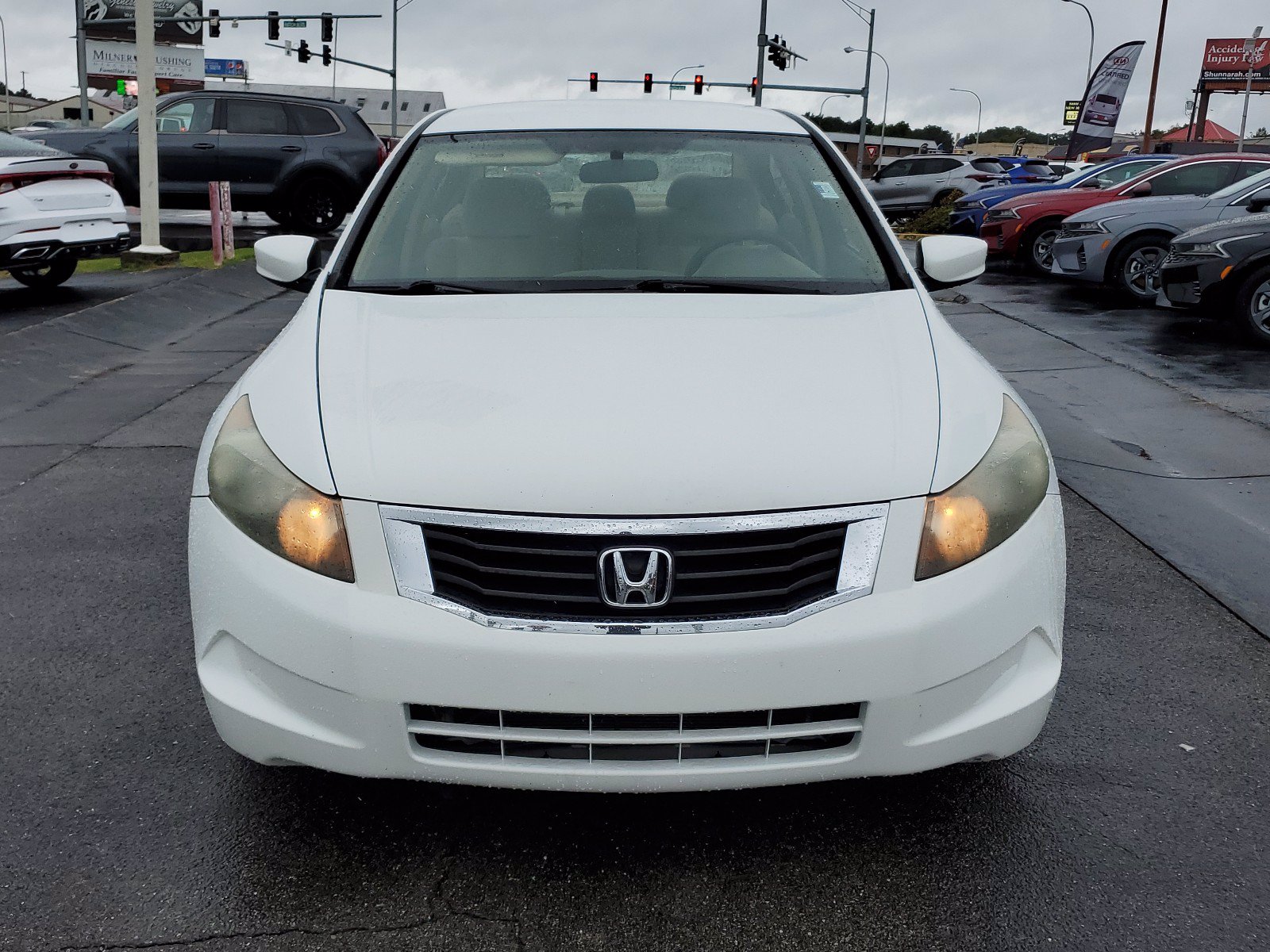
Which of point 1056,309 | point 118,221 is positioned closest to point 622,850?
point 118,221

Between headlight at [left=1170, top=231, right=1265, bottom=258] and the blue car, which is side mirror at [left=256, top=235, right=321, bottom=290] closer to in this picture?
headlight at [left=1170, top=231, right=1265, bottom=258]

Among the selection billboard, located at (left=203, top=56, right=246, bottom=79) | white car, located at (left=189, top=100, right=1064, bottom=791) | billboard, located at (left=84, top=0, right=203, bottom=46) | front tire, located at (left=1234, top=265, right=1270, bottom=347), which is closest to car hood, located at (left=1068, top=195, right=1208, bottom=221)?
front tire, located at (left=1234, top=265, right=1270, bottom=347)

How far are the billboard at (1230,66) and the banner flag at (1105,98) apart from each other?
59.1m

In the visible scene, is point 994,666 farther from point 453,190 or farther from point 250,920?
point 453,190

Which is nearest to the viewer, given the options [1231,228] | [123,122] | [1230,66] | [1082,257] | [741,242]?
[741,242]

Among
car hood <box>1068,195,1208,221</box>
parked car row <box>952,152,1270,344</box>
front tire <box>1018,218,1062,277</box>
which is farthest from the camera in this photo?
front tire <box>1018,218,1062,277</box>

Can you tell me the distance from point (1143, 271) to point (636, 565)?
12.4 m

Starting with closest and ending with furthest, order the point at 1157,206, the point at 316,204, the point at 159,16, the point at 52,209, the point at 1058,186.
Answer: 1. the point at 52,209
2. the point at 1157,206
3. the point at 316,204
4. the point at 1058,186
5. the point at 159,16

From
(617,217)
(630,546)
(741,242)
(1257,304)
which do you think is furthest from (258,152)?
(630,546)

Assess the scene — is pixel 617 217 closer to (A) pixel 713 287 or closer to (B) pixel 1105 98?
(A) pixel 713 287

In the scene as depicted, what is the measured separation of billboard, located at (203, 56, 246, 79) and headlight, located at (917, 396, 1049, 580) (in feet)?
320

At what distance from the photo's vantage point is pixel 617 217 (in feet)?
12.0

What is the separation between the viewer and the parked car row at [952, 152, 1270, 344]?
10.1 m

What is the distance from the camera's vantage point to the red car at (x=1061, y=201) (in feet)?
51.3
